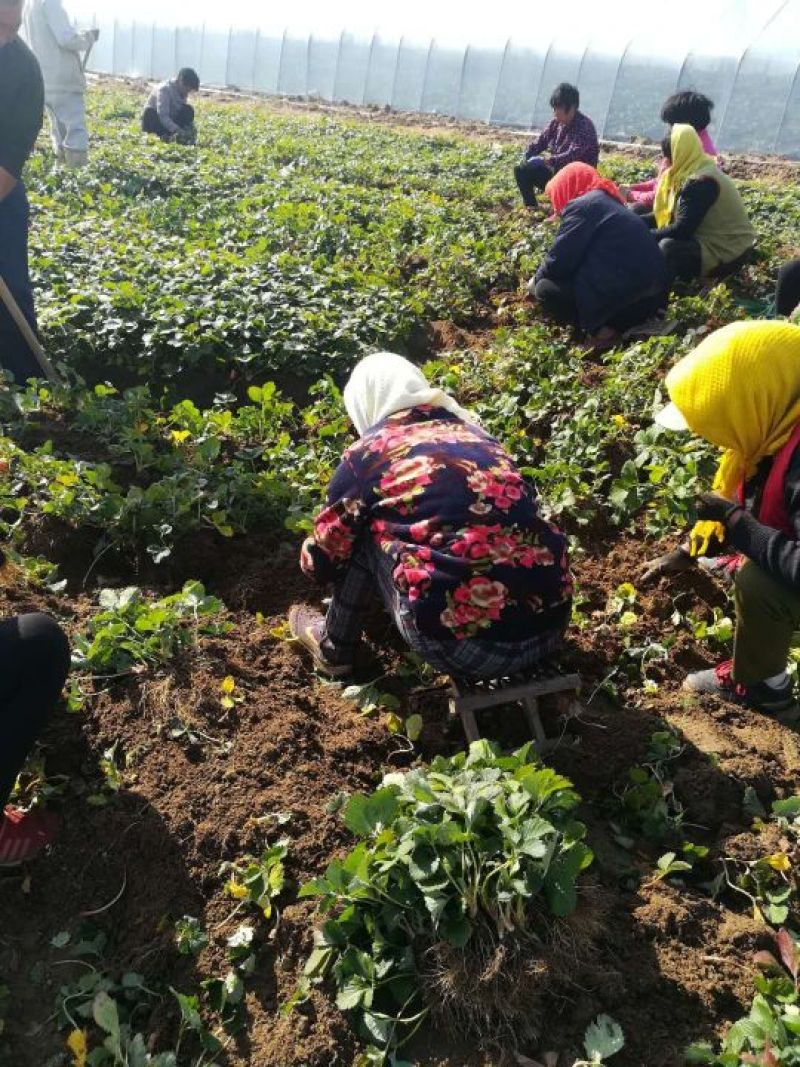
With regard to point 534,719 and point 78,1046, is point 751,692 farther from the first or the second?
point 78,1046

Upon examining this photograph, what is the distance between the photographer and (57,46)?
28.9 feet

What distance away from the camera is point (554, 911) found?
1716 millimetres

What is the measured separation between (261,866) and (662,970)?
966 mm

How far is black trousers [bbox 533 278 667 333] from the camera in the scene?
5043 mm

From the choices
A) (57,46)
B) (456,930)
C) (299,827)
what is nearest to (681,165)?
(299,827)

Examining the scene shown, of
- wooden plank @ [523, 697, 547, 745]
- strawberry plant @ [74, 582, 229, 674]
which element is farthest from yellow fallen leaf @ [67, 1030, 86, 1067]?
wooden plank @ [523, 697, 547, 745]

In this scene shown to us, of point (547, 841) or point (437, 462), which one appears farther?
point (437, 462)

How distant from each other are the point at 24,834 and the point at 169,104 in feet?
37.5

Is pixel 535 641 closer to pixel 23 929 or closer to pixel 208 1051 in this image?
pixel 208 1051

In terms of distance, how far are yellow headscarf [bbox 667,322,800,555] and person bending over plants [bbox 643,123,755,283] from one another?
3.17 m

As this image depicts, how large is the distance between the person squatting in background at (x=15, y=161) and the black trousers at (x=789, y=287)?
4003 mm

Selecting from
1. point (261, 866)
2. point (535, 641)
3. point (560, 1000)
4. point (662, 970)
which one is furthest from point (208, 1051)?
point (535, 641)

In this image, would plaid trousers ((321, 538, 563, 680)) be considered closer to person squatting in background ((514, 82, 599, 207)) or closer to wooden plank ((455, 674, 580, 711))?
wooden plank ((455, 674, 580, 711))

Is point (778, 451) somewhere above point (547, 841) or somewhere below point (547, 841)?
above
